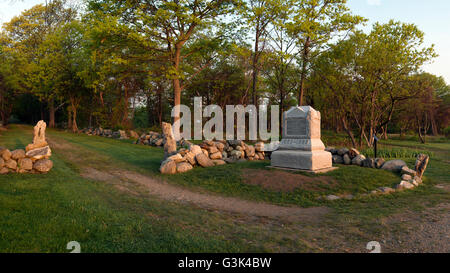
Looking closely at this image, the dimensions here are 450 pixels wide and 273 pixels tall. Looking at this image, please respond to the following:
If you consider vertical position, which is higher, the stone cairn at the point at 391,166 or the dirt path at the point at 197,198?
the stone cairn at the point at 391,166

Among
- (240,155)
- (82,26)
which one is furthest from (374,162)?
(82,26)

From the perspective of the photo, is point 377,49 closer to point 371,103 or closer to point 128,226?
point 371,103

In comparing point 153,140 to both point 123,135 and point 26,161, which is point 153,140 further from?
point 26,161

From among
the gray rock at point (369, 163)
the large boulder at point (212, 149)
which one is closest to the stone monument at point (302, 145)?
the gray rock at point (369, 163)

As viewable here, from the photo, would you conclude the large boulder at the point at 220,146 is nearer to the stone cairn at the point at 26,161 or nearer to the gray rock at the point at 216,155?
the gray rock at the point at 216,155

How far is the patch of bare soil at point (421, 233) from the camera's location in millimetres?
3965

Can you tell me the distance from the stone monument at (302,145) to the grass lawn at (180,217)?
82cm

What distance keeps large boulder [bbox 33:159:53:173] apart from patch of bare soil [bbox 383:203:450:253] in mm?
9933

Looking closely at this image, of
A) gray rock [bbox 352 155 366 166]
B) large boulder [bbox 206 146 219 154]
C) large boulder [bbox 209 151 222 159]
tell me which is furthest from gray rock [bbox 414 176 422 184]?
large boulder [bbox 206 146 219 154]

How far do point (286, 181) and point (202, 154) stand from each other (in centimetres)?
420

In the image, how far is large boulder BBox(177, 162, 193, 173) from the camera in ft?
34.0

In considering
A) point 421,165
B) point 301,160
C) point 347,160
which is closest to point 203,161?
point 301,160

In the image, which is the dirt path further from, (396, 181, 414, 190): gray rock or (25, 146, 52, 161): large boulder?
(396, 181, 414, 190): gray rock
